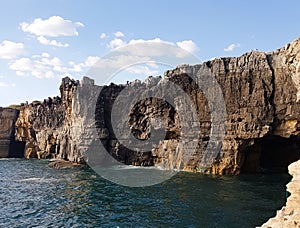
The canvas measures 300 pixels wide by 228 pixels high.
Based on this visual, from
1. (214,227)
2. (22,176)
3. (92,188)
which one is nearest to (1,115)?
(22,176)

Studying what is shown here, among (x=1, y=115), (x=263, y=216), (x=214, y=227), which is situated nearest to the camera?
(x=214, y=227)

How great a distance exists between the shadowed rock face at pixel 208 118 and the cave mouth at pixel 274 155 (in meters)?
0.17

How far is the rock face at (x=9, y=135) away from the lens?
271 feet

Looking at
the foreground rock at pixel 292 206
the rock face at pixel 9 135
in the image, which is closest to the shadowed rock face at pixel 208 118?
the rock face at pixel 9 135

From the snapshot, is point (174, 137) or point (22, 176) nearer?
point (22, 176)

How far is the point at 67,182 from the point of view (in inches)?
1618

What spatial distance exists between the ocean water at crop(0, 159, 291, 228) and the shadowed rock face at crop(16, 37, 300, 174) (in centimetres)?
591

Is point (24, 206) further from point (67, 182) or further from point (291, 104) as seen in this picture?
point (291, 104)

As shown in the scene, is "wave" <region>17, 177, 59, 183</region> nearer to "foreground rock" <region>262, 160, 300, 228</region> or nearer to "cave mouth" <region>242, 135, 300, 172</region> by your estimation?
"cave mouth" <region>242, 135, 300, 172</region>

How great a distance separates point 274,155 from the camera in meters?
54.3

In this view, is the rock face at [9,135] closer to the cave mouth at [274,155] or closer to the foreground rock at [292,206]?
the cave mouth at [274,155]

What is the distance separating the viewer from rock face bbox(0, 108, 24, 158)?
82.6 m

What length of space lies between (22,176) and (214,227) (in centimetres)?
3666

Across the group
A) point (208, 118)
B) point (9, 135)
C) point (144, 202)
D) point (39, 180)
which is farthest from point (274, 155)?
point (9, 135)
